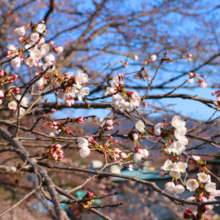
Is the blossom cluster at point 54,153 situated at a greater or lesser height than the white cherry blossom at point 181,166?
greater

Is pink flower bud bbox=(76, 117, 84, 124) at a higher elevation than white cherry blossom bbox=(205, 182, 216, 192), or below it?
higher

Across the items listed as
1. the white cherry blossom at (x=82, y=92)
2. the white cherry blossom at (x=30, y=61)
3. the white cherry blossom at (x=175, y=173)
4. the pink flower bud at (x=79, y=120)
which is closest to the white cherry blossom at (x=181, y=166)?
the white cherry blossom at (x=175, y=173)

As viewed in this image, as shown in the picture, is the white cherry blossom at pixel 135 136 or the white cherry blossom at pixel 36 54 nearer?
the white cherry blossom at pixel 135 136

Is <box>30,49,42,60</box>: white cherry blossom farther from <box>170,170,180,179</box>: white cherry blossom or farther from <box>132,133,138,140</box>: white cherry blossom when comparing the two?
<box>170,170,180,179</box>: white cherry blossom

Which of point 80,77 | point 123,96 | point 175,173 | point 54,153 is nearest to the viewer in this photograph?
point 54,153

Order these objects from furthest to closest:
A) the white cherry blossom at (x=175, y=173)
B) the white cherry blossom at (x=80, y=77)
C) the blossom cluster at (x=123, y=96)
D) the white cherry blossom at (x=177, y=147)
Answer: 1. the blossom cluster at (x=123, y=96)
2. the white cherry blossom at (x=80, y=77)
3. the white cherry blossom at (x=175, y=173)
4. the white cherry blossom at (x=177, y=147)

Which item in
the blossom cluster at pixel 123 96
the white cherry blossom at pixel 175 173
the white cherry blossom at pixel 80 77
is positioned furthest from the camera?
the blossom cluster at pixel 123 96

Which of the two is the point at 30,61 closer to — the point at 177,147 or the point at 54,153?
the point at 54,153

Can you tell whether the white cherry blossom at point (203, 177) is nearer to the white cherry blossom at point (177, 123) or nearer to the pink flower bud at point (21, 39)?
the white cherry blossom at point (177, 123)

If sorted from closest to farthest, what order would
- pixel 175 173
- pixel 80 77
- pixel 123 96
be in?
1. pixel 175 173
2. pixel 80 77
3. pixel 123 96

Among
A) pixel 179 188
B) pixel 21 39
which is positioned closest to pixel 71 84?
pixel 21 39

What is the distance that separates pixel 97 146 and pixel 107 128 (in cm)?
28

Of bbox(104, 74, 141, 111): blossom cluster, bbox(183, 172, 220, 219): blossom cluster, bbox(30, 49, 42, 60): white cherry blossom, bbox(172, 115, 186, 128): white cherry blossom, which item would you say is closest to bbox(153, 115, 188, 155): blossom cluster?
bbox(172, 115, 186, 128): white cherry blossom

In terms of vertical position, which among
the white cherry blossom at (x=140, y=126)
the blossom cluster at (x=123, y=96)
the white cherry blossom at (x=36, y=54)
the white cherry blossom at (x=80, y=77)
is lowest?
the white cherry blossom at (x=140, y=126)
